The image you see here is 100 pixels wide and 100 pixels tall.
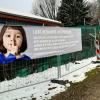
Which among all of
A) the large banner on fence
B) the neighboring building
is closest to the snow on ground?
the large banner on fence

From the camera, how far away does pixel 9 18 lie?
11.7 metres

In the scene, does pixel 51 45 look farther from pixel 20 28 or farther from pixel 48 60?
pixel 20 28

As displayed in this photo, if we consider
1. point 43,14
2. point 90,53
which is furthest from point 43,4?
point 90,53

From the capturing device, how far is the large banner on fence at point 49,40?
9.01 metres

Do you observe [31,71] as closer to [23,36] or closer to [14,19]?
[23,36]

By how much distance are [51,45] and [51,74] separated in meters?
1.37

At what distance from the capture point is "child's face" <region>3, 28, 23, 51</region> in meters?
8.05

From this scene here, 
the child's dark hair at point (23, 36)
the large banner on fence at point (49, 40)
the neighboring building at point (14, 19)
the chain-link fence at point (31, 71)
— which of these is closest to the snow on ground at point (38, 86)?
the chain-link fence at point (31, 71)

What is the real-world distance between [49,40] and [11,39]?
85.2 inches

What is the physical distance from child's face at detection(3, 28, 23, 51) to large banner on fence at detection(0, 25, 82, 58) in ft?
0.27

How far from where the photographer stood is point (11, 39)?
8203mm

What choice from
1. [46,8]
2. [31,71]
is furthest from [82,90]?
[46,8]

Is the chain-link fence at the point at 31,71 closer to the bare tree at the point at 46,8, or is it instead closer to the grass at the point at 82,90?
the grass at the point at 82,90

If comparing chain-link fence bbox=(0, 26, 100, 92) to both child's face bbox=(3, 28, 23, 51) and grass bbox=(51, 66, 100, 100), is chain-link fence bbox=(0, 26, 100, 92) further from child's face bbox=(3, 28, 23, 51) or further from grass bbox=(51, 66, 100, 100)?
grass bbox=(51, 66, 100, 100)
